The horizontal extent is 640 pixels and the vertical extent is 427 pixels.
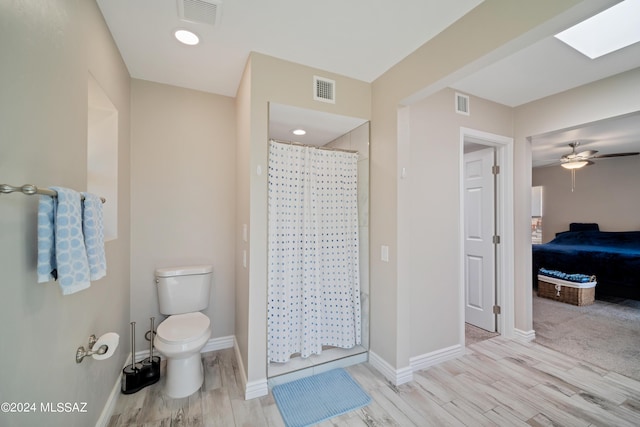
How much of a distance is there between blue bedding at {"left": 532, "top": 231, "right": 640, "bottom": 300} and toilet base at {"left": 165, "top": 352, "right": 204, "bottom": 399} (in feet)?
18.9

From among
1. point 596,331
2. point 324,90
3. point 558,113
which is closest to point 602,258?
point 596,331

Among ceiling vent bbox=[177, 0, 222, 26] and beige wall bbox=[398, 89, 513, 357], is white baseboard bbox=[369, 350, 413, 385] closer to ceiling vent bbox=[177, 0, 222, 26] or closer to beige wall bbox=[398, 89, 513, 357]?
beige wall bbox=[398, 89, 513, 357]

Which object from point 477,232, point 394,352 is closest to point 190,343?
point 394,352

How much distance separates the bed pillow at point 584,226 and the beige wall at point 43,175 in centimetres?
822

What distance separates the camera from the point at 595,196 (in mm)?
5676

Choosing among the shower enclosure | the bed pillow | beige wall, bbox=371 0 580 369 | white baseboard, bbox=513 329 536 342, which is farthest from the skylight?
the bed pillow

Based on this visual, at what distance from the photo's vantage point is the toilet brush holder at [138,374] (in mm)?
1965

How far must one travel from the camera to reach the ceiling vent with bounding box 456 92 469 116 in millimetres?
2557

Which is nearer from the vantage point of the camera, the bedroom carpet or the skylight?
the skylight

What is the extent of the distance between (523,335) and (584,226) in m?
4.75

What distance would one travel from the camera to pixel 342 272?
8.05 ft

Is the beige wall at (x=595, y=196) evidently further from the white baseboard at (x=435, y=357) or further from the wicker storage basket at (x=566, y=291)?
the white baseboard at (x=435, y=357)

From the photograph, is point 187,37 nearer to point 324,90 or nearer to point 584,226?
point 324,90

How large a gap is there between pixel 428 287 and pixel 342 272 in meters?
0.79
